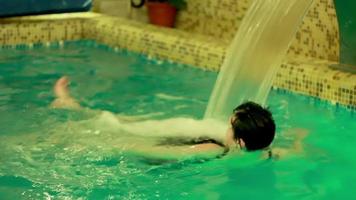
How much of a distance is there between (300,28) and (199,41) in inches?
42.0

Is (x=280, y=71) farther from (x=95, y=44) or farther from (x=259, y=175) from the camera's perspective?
(x=95, y=44)

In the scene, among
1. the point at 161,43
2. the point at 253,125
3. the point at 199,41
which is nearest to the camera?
the point at 253,125

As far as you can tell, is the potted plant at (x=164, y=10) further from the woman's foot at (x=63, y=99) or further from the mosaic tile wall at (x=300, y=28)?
the woman's foot at (x=63, y=99)

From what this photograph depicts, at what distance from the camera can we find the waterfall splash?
16.0 ft

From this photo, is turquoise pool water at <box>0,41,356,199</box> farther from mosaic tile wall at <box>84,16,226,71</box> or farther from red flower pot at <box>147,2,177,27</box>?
red flower pot at <box>147,2,177,27</box>

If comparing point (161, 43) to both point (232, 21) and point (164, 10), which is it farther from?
point (164, 10)

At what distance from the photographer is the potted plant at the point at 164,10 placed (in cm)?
872

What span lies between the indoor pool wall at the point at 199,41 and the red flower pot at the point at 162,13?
39 cm

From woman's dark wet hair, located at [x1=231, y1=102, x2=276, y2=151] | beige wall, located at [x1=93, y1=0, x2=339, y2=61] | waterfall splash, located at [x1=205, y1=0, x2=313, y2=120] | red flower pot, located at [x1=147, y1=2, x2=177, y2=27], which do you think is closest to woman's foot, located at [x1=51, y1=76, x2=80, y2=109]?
waterfall splash, located at [x1=205, y1=0, x2=313, y2=120]

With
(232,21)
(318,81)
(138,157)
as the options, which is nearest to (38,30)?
(232,21)

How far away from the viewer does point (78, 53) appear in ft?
25.7

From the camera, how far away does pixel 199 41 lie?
7359mm

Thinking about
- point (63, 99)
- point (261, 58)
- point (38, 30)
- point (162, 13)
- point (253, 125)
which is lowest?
point (38, 30)

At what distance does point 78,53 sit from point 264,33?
3363mm
